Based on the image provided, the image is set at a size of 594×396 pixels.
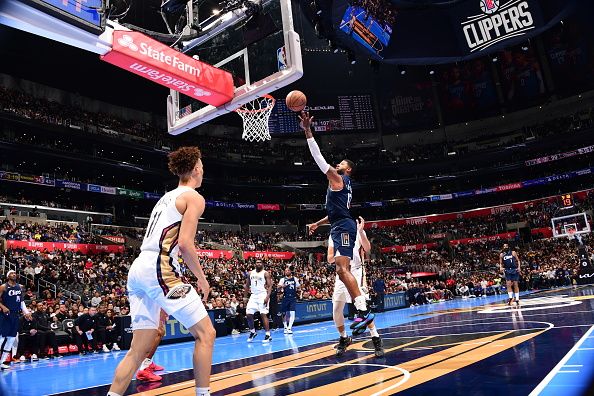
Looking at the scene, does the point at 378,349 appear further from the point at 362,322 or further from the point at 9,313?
the point at 9,313

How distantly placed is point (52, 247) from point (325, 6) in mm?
17522

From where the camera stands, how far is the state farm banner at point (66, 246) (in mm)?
21989

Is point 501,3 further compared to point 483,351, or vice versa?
point 501,3

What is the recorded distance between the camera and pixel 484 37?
1667 centimetres

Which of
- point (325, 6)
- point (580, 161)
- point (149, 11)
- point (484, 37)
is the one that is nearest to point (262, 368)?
point (325, 6)

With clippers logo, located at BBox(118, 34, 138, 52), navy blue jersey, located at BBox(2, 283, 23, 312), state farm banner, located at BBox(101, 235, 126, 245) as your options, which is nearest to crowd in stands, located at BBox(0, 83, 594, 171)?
state farm banner, located at BBox(101, 235, 126, 245)

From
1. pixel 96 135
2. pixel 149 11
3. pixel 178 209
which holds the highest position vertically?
pixel 149 11

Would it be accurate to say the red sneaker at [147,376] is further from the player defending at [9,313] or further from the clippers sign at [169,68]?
the player defending at [9,313]

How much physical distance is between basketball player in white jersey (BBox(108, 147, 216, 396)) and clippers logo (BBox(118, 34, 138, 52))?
438 centimetres

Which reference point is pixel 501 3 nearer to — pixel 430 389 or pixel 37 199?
pixel 430 389

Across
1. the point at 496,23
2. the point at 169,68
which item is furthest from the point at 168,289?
the point at 496,23

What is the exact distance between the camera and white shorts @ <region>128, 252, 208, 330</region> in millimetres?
3367

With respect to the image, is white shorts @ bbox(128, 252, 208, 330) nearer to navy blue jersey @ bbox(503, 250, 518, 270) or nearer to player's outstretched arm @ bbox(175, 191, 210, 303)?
player's outstretched arm @ bbox(175, 191, 210, 303)

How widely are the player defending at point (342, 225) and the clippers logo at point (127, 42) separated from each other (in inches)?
125
